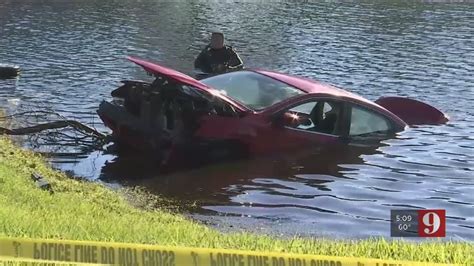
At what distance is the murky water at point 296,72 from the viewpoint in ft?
30.9

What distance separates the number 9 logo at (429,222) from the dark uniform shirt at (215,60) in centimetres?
1048

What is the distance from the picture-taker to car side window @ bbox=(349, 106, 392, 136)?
39.3 ft

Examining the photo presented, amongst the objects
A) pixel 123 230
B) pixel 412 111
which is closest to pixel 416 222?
pixel 123 230

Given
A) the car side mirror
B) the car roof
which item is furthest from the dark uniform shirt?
the car side mirror

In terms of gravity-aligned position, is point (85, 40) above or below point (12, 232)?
below

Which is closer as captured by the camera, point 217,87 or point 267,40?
point 217,87

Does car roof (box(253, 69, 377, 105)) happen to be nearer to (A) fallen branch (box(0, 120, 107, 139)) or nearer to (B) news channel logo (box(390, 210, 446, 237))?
(A) fallen branch (box(0, 120, 107, 139))

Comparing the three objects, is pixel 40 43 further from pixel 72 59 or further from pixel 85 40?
pixel 72 59

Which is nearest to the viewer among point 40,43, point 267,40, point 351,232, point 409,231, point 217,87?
point 409,231

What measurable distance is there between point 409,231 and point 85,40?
23.8 metres

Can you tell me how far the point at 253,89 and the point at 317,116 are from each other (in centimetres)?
104

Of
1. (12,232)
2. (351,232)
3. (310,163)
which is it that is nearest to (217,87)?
(310,163)

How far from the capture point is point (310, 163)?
1116cm

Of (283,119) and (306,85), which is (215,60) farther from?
(283,119)
